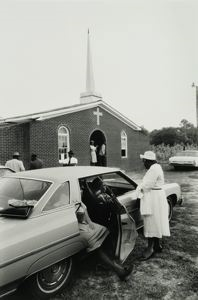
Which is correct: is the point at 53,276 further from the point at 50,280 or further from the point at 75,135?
the point at 75,135

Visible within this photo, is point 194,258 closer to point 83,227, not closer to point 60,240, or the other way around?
point 83,227

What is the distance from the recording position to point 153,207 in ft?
15.6

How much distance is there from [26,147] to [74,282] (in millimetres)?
10892

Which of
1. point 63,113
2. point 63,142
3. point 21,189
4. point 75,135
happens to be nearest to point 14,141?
point 63,142

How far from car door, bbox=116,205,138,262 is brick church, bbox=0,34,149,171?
1000 cm

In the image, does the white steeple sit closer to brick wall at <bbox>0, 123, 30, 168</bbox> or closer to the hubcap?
brick wall at <bbox>0, 123, 30, 168</bbox>

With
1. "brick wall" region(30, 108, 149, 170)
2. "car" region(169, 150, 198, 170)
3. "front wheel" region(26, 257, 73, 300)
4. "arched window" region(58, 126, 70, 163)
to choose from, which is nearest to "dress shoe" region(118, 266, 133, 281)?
"front wheel" region(26, 257, 73, 300)

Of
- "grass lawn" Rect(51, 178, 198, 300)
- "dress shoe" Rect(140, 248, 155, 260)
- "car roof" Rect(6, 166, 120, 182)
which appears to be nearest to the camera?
"grass lawn" Rect(51, 178, 198, 300)

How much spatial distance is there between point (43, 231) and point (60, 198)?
22.5 inches

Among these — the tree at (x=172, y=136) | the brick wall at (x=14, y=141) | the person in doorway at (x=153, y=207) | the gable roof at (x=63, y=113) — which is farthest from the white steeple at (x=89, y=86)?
the tree at (x=172, y=136)

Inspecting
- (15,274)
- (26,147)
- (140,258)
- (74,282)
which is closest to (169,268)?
(140,258)

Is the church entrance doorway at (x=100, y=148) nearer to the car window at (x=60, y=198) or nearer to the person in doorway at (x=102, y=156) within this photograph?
the person in doorway at (x=102, y=156)

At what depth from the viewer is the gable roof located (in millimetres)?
14195

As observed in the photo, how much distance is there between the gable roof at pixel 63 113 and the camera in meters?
14.2
